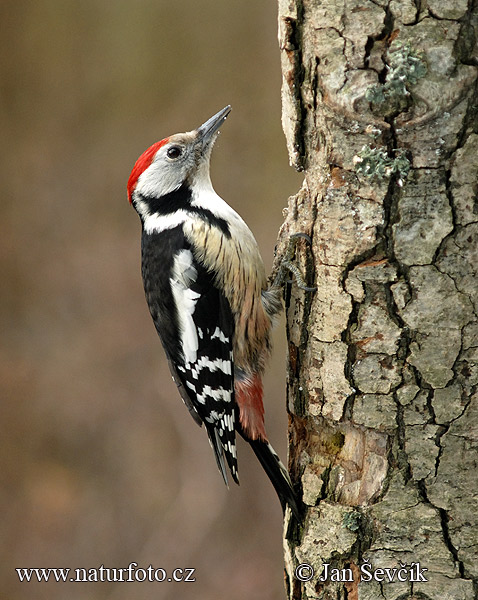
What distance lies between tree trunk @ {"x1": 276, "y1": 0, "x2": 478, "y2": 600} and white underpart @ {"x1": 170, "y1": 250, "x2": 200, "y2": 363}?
0.64m

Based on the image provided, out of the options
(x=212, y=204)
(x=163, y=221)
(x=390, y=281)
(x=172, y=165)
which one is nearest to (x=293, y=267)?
(x=390, y=281)

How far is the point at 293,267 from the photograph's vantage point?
2.28 meters

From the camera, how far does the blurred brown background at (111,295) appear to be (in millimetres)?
4684

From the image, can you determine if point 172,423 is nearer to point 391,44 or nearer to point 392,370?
point 392,370

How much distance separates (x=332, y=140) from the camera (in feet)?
6.27

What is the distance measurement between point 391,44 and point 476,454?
1099mm

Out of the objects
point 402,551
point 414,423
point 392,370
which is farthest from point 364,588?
point 392,370

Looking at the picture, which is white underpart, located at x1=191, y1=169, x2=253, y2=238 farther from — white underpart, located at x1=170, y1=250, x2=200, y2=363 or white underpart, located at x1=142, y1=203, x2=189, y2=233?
white underpart, located at x1=170, y1=250, x2=200, y2=363

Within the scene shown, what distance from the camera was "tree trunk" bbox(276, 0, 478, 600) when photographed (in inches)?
68.6

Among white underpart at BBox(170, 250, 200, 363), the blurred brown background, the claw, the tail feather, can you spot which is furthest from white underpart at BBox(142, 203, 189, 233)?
the blurred brown background

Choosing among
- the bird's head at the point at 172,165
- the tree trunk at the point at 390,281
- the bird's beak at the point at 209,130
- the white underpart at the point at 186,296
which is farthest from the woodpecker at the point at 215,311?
the tree trunk at the point at 390,281

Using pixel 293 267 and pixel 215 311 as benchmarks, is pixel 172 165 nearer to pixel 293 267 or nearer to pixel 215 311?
pixel 215 311

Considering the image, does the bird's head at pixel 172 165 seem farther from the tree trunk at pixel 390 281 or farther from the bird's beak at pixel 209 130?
the tree trunk at pixel 390 281

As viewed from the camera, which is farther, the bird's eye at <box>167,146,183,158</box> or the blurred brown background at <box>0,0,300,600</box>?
the blurred brown background at <box>0,0,300,600</box>
